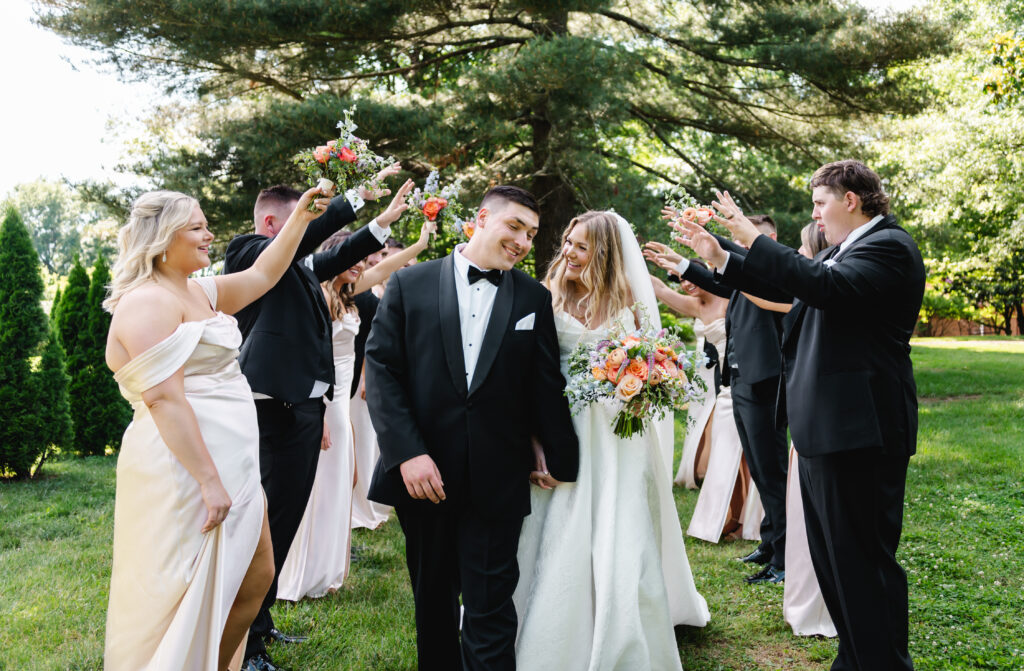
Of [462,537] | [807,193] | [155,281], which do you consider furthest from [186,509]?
[807,193]

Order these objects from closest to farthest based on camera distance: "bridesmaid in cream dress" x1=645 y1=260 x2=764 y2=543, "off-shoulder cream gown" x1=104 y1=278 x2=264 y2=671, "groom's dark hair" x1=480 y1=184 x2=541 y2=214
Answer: "off-shoulder cream gown" x1=104 y1=278 x2=264 y2=671 → "groom's dark hair" x1=480 y1=184 x2=541 y2=214 → "bridesmaid in cream dress" x1=645 y1=260 x2=764 y2=543

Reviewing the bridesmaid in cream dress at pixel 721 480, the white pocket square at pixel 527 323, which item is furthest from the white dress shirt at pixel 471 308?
the bridesmaid in cream dress at pixel 721 480

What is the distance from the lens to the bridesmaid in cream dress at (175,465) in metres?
2.88

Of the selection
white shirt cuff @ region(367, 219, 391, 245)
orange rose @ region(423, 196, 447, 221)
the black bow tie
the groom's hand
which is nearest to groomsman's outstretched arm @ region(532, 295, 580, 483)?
the black bow tie

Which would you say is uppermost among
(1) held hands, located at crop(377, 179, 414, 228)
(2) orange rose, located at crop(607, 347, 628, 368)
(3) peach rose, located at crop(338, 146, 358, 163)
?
(3) peach rose, located at crop(338, 146, 358, 163)

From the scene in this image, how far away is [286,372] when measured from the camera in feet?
13.5

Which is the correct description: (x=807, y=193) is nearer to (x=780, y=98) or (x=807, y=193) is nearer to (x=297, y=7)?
(x=780, y=98)

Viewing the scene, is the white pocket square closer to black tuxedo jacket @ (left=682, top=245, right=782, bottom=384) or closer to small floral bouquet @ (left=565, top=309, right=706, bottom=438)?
small floral bouquet @ (left=565, top=309, right=706, bottom=438)

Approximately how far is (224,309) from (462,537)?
59.4 inches

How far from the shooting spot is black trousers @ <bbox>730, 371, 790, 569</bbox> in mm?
5445

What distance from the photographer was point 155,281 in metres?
3.06

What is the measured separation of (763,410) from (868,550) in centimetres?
238

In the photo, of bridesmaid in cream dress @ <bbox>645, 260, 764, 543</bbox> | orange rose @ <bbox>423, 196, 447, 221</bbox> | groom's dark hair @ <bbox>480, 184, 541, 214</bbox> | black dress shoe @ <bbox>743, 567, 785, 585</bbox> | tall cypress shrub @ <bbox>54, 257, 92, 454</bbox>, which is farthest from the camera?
tall cypress shrub @ <bbox>54, 257, 92, 454</bbox>

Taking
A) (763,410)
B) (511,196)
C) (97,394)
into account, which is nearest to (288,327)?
(511,196)
